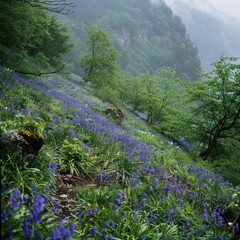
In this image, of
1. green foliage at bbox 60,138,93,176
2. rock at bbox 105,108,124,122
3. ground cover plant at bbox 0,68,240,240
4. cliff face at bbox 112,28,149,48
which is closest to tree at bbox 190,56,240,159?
rock at bbox 105,108,124,122

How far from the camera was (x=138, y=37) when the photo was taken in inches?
7057

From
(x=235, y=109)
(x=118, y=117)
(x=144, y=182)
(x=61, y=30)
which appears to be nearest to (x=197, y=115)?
(x=235, y=109)

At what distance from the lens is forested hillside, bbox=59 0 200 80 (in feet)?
487

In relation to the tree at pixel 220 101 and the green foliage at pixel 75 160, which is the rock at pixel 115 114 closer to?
the tree at pixel 220 101

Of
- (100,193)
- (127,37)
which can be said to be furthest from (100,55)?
(127,37)

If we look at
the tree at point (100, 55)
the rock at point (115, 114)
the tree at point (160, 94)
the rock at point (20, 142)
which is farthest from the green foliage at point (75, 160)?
the tree at point (100, 55)

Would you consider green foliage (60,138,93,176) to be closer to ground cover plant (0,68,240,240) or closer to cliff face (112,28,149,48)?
ground cover plant (0,68,240,240)

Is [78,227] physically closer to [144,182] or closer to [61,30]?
[144,182]

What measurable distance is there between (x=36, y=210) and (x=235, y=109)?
14683 mm

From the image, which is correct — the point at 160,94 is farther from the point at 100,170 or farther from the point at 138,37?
the point at 138,37

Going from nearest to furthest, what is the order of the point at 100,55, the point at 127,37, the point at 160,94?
the point at 160,94 → the point at 100,55 → the point at 127,37

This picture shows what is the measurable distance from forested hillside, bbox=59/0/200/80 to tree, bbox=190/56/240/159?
388ft

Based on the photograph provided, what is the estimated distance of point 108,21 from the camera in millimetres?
172000

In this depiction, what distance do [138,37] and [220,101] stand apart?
172351 mm
